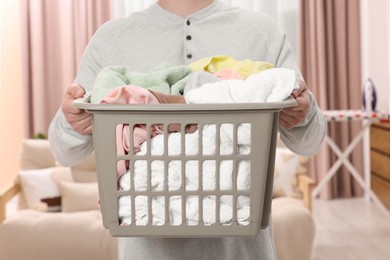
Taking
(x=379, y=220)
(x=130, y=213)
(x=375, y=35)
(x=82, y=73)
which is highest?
(x=375, y=35)

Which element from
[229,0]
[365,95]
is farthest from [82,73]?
[229,0]

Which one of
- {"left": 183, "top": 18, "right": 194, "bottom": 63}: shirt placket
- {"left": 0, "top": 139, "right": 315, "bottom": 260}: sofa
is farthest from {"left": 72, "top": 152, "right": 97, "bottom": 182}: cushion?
{"left": 183, "top": 18, "right": 194, "bottom": 63}: shirt placket

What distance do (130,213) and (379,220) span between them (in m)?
5.28

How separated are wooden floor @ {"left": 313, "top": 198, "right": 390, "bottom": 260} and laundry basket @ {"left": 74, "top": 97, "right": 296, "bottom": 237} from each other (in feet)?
12.9

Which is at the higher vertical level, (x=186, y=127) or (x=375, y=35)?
(x=375, y=35)

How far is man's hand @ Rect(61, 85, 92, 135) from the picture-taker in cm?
151

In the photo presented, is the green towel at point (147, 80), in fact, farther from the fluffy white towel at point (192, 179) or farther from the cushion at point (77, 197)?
the cushion at point (77, 197)

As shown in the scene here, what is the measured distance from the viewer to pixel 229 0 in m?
7.51

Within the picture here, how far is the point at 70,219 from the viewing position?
14.6ft

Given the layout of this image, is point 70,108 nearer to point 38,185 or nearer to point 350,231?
point 38,185

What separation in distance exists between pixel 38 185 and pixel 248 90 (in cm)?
365

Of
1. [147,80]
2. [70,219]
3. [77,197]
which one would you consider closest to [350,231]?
[77,197]

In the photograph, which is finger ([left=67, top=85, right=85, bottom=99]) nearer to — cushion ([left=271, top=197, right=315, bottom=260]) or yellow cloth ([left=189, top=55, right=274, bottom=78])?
yellow cloth ([left=189, top=55, right=274, bottom=78])

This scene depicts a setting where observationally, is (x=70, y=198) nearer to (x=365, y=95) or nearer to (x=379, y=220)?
(x=379, y=220)
